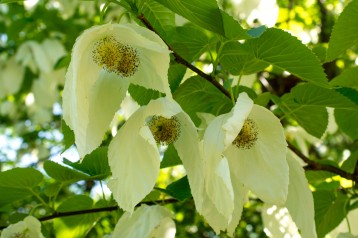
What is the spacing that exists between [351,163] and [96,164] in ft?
1.97

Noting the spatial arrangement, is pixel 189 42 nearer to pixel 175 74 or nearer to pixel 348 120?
pixel 175 74

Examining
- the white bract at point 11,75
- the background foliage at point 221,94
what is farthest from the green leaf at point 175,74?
the white bract at point 11,75

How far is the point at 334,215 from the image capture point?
1.37 m

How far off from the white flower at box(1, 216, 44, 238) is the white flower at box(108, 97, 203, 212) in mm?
353

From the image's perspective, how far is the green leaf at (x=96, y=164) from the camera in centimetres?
114

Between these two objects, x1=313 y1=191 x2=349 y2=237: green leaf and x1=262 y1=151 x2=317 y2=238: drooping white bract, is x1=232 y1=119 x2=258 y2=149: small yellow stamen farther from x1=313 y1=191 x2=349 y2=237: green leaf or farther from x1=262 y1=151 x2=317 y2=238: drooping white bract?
x1=313 y1=191 x2=349 y2=237: green leaf

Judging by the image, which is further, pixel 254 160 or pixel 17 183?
pixel 17 183

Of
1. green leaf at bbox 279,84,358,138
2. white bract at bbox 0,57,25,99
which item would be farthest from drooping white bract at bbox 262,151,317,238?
white bract at bbox 0,57,25,99

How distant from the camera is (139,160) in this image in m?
0.91

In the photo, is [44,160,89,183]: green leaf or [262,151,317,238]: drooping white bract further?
[44,160,89,183]: green leaf

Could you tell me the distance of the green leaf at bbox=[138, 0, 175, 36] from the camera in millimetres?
1057

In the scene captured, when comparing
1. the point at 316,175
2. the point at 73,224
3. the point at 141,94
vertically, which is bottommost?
the point at 73,224

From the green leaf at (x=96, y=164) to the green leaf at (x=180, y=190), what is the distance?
0.42 feet

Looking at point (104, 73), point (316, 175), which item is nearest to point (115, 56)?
point (104, 73)
